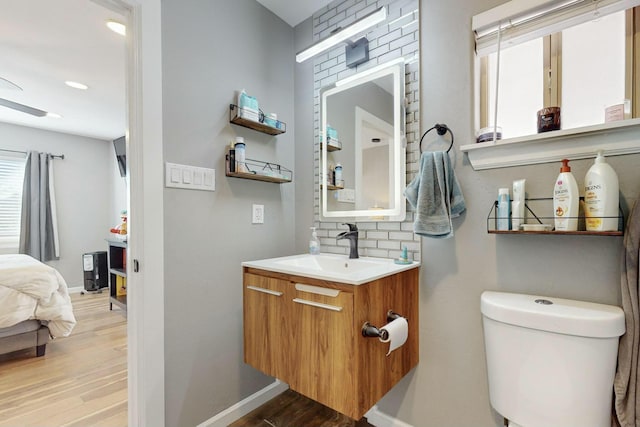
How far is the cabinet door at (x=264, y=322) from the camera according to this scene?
1314mm

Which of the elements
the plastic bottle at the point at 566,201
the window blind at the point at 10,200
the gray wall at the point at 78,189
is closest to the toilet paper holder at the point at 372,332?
the plastic bottle at the point at 566,201

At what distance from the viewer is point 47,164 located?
4203mm

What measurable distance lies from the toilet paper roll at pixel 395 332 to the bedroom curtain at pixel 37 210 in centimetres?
513

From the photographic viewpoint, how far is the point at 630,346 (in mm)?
914

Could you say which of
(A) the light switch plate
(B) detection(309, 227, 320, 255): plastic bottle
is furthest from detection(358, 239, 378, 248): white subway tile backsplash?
(A) the light switch plate

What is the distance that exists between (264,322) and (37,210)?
182 inches

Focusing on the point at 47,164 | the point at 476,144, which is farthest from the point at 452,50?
the point at 47,164

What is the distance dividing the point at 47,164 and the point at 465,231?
18.0ft

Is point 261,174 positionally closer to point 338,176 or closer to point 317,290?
point 338,176

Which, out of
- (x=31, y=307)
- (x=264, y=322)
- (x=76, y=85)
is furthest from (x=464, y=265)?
(x=76, y=85)

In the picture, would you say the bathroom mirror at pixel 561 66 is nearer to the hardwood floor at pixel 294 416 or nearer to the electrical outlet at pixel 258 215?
the electrical outlet at pixel 258 215

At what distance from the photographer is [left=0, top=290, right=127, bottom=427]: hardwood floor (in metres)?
1.72

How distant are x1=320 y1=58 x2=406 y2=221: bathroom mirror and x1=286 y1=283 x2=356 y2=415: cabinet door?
0.65 metres

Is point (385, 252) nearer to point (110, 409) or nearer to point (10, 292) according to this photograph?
point (110, 409)
